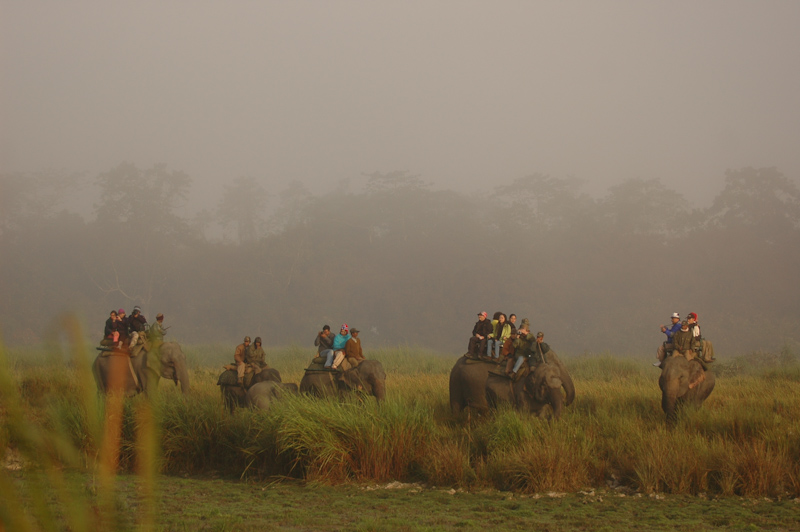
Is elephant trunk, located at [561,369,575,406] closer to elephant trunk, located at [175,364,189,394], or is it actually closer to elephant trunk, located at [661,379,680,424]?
elephant trunk, located at [661,379,680,424]

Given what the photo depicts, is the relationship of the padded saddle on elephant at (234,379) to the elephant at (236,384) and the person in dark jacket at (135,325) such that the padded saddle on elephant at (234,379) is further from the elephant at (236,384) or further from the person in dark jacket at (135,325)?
the person in dark jacket at (135,325)

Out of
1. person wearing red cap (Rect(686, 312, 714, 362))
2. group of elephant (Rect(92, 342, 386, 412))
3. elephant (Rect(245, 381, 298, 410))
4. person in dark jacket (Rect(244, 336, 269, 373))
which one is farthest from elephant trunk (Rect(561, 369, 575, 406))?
person in dark jacket (Rect(244, 336, 269, 373))

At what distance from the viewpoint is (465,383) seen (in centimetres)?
1477

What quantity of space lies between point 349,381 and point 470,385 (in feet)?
7.87

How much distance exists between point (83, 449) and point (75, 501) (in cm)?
1105

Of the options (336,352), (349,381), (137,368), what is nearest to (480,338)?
(349,381)

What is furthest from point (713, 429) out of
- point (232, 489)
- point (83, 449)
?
point (83, 449)

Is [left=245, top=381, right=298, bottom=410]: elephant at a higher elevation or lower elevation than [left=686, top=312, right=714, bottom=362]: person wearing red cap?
lower

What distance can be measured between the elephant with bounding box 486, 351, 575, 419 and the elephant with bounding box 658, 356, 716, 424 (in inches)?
64.4

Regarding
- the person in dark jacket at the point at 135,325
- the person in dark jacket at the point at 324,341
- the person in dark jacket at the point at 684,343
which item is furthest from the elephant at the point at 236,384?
the person in dark jacket at the point at 684,343

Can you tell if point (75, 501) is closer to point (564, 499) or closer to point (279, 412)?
point (564, 499)

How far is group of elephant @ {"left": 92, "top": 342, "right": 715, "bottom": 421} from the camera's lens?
13.0 m

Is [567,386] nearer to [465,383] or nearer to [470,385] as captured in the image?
[470,385]

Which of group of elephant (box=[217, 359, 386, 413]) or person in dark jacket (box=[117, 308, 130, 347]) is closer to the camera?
group of elephant (box=[217, 359, 386, 413])
